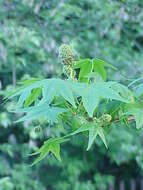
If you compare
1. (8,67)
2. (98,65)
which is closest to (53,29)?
(8,67)

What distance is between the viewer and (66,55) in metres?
0.99

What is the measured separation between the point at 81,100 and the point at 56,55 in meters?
2.73

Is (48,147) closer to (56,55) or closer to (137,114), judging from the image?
(137,114)

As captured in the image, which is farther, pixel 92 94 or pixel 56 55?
pixel 56 55

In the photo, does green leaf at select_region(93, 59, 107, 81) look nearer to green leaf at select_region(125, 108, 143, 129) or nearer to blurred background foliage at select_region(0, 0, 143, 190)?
green leaf at select_region(125, 108, 143, 129)

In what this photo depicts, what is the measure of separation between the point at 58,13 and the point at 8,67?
480 mm

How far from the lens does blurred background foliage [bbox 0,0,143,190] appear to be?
3.60 meters

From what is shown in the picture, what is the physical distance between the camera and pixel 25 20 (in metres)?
3.89

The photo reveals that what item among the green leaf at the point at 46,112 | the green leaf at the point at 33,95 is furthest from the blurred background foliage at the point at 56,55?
the green leaf at the point at 46,112

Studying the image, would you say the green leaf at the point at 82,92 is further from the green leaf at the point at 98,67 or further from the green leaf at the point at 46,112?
the green leaf at the point at 98,67

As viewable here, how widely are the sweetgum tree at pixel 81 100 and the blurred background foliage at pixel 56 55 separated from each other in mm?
2298

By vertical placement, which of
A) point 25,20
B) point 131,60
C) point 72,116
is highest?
point 72,116

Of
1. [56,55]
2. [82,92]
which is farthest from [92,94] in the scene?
[56,55]

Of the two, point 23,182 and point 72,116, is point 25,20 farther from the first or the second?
Answer: point 72,116
